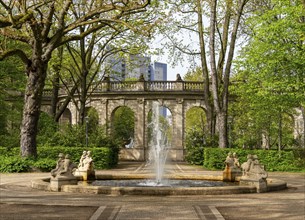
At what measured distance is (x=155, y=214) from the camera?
29.5 ft

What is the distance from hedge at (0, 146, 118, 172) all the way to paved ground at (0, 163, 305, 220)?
28.9ft

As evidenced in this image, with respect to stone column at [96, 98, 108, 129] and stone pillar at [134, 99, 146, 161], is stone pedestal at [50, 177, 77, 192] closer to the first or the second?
stone pillar at [134, 99, 146, 161]

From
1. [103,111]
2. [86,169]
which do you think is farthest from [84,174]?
[103,111]

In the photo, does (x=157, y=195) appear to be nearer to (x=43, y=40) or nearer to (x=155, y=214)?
(x=155, y=214)

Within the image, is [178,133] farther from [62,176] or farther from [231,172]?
[62,176]

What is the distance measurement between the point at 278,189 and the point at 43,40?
13981 mm

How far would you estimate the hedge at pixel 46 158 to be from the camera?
838 inches

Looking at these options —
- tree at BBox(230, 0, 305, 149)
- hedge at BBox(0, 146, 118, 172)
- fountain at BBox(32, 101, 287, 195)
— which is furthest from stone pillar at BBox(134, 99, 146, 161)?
fountain at BBox(32, 101, 287, 195)

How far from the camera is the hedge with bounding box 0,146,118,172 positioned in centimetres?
2130

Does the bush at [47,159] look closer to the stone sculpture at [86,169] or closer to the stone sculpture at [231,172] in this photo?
the stone sculpture at [86,169]

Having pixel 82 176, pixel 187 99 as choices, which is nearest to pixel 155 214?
pixel 82 176

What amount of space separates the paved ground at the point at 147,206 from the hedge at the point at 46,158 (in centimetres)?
881

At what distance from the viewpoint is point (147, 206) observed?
10047 millimetres

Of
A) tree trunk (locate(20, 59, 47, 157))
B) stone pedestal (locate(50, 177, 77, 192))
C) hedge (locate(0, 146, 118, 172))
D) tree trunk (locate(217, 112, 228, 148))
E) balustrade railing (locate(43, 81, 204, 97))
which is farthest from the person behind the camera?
balustrade railing (locate(43, 81, 204, 97))
